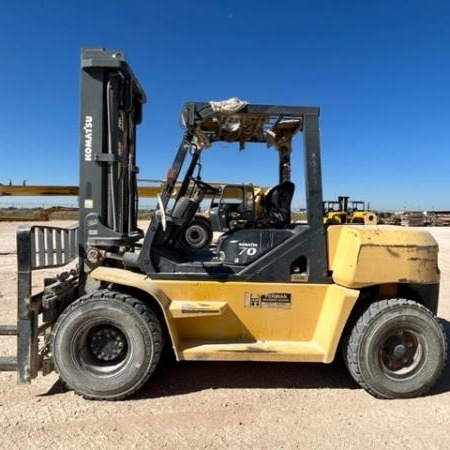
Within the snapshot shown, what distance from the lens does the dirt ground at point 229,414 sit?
3340 mm

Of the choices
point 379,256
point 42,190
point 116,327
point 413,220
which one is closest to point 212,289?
point 116,327

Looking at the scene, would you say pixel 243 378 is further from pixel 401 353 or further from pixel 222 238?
pixel 401 353

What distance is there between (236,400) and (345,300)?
1.38 m

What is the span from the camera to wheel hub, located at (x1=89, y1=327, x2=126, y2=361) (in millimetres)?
4134

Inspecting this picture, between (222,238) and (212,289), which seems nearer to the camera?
(212,289)

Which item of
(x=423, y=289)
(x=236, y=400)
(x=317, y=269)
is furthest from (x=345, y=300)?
(x=236, y=400)

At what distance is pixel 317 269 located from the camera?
428 centimetres

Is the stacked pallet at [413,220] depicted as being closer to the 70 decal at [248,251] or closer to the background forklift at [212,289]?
the background forklift at [212,289]

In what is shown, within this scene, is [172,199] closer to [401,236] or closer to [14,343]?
[401,236]

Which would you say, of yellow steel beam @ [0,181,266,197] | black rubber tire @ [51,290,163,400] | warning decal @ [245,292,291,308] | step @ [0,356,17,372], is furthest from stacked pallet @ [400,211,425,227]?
step @ [0,356,17,372]

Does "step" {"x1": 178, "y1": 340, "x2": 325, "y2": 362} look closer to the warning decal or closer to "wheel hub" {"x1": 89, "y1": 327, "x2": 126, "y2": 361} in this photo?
the warning decal

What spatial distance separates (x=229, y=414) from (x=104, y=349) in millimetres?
1321

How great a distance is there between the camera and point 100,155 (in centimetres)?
448

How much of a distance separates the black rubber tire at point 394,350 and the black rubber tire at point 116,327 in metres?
1.92
